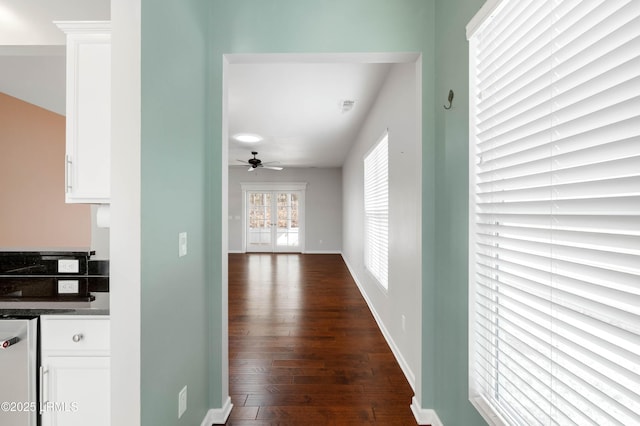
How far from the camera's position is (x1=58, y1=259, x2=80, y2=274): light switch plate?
1.77 m

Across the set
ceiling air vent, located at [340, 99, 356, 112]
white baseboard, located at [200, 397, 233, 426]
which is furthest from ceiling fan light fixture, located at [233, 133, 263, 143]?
white baseboard, located at [200, 397, 233, 426]

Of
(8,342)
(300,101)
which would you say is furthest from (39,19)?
(300,101)

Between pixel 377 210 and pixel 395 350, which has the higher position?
pixel 377 210

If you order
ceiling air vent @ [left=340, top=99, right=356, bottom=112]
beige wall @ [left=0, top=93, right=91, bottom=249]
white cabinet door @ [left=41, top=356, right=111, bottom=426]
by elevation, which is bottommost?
white cabinet door @ [left=41, top=356, right=111, bottom=426]

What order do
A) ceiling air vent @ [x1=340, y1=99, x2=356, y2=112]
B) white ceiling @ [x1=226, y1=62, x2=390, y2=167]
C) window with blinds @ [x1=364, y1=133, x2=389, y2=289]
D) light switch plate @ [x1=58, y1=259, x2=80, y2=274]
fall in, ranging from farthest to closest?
ceiling air vent @ [x1=340, y1=99, x2=356, y2=112] < window with blinds @ [x1=364, y1=133, x2=389, y2=289] < white ceiling @ [x1=226, y1=62, x2=390, y2=167] < light switch plate @ [x1=58, y1=259, x2=80, y2=274]

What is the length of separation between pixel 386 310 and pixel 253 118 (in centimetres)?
329

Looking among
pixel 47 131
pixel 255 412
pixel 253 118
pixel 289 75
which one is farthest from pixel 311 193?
pixel 255 412

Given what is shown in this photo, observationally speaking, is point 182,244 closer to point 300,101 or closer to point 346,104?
point 300,101

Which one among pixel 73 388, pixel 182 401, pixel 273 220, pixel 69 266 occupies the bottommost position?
pixel 182 401

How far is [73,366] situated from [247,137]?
15.1 feet

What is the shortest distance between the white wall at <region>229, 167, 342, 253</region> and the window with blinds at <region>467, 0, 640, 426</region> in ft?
27.3

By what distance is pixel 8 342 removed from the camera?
1.24m

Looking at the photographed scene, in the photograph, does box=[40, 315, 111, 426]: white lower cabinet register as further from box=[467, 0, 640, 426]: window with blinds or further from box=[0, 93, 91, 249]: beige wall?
box=[467, 0, 640, 426]: window with blinds

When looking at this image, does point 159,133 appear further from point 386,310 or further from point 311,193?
point 311,193
